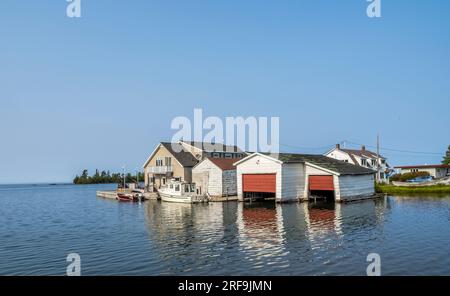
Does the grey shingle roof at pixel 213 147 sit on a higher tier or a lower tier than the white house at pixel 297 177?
higher

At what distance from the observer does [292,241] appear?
2567 centimetres

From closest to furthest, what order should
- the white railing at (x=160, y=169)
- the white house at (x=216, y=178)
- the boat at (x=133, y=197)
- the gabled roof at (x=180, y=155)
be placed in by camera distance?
the white house at (x=216, y=178), the boat at (x=133, y=197), the gabled roof at (x=180, y=155), the white railing at (x=160, y=169)

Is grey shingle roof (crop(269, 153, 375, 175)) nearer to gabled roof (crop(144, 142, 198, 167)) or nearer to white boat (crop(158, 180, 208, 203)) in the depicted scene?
white boat (crop(158, 180, 208, 203))

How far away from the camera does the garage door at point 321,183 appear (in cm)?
5272

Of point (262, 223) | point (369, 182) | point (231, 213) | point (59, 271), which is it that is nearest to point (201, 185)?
point (231, 213)

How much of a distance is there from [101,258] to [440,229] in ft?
78.2

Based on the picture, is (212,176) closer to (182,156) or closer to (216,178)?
(216,178)

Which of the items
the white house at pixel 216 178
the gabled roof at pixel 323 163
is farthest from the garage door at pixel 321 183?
the white house at pixel 216 178

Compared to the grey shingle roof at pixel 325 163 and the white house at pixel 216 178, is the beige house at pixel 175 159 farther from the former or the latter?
the grey shingle roof at pixel 325 163

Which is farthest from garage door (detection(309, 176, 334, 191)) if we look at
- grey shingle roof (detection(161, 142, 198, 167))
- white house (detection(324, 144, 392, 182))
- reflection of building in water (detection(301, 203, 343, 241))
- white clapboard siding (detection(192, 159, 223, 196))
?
white house (detection(324, 144, 392, 182))

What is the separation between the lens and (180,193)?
59562mm

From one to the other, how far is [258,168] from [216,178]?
8613mm

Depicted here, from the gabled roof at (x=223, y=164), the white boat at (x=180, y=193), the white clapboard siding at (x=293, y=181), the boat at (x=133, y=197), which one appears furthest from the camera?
the boat at (x=133, y=197)

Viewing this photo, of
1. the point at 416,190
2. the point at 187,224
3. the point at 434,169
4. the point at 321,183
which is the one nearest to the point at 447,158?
the point at 434,169
